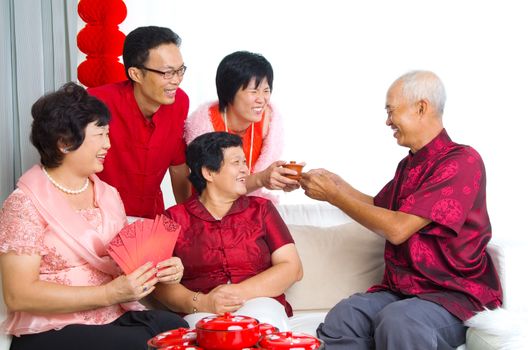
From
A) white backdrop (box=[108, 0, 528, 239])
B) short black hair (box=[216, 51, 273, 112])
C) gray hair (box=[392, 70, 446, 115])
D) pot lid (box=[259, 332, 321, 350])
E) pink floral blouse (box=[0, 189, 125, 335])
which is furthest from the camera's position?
white backdrop (box=[108, 0, 528, 239])

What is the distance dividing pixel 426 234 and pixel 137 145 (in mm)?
1238

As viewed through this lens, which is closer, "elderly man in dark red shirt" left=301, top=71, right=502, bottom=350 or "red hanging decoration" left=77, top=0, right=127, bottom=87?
"elderly man in dark red shirt" left=301, top=71, right=502, bottom=350

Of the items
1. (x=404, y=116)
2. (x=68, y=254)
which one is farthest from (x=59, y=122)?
(x=404, y=116)

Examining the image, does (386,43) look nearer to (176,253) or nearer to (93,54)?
(93,54)

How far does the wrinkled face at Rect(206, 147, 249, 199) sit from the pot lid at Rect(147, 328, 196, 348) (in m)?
0.85

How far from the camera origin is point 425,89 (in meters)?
2.71

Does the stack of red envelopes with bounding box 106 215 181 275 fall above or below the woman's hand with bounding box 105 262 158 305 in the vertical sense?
above

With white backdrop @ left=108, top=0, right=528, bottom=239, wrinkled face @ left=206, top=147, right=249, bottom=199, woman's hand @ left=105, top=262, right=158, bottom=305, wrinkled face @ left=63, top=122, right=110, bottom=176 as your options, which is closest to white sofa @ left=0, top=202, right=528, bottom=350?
wrinkled face @ left=206, top=147, right=249, bottom=199

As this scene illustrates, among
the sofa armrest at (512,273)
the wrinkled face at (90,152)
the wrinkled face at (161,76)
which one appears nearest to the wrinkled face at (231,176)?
the wrinkled face at (161,76)

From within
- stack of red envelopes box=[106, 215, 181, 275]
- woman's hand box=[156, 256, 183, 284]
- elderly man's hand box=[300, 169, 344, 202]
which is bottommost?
woman's hand box=[156, 256, 183, 284]

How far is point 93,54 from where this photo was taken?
3.97 meters

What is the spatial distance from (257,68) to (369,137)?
2.17 meters

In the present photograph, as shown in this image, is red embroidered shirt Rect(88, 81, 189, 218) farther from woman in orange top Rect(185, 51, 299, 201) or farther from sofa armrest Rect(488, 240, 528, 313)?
sofa armrest Rect(488, 240, 528, 313)

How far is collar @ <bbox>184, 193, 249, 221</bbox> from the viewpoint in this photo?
2.85m
